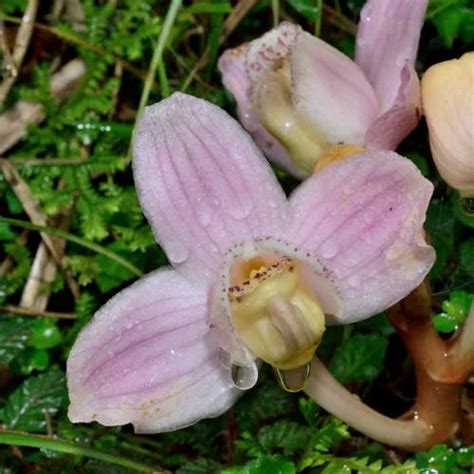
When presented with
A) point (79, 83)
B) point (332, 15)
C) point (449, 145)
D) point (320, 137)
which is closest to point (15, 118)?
point (79, 83)

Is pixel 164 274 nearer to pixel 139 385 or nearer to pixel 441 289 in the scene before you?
pixel 139 385

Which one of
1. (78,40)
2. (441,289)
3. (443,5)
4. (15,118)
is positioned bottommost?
(441,289)

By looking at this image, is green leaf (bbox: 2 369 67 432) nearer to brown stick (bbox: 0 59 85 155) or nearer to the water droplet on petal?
brown stick (bbox: 0 59 85 155)

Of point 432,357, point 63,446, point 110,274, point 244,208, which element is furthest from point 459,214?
Answer: point 63,446

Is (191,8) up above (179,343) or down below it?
above

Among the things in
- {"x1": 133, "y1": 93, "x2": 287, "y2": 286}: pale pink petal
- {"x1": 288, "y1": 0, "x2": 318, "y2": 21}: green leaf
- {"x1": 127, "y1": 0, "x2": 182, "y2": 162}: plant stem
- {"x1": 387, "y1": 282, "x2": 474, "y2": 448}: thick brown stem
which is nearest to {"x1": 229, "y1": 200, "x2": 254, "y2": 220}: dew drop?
{"x1": 133, "y1": 93, "x2": 287, "y2": 286}: pale pink petal

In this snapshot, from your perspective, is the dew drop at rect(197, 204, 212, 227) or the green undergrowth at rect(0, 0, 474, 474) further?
the green undergrowth at rect(0, 0, 474, 474)
